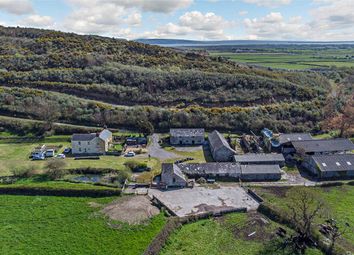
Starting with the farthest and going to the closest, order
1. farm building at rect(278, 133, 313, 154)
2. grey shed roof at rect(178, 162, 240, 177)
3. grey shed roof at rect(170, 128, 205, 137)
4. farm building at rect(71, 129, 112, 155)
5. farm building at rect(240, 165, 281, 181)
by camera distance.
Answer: grey shed roof at rect(170, 128, 205, 137), farm building at rect(278, 133, 313, 154), farm building at rect(71, 129, 112, 155), grey shed roof at rect(178, 162, 240, 177), farm building at rect(240, 165, 281, 181)

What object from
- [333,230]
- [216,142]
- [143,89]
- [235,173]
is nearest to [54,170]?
[235,173]

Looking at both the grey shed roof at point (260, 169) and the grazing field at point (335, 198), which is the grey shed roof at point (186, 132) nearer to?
the grey shed roof at point (260, 169)

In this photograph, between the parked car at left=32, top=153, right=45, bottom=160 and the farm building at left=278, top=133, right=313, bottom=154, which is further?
the farm building at left=278, top=133, right=313, bottom=154

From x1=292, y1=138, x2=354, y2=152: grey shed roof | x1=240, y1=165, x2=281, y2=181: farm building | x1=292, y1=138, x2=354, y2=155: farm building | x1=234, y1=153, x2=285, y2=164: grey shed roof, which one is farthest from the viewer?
x1=292, y1=138, x2=354, y2=152: grey shed roof

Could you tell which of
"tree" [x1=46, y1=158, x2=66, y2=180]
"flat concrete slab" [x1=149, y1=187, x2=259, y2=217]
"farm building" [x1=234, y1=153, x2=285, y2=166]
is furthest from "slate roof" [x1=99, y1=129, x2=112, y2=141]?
"farm building" [x1=234, y1=153, x2=285, y2=166]

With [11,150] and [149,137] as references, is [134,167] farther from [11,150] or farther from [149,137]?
[11,150]

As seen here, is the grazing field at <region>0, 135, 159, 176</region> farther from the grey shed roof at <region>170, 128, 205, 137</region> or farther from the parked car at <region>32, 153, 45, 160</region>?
the grey shed roof at <region>170, 128, 205, 137</region>

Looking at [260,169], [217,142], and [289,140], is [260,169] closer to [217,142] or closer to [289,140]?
[217,142]
